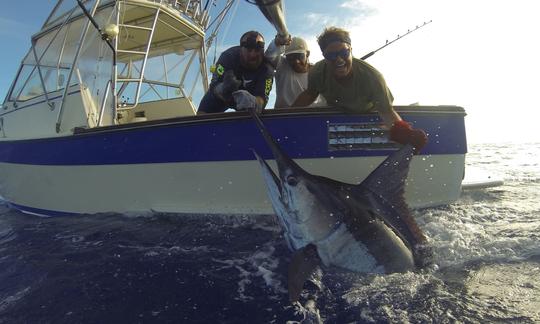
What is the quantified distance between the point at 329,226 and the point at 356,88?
1.57 m

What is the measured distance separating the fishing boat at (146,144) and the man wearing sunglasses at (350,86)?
15 cm

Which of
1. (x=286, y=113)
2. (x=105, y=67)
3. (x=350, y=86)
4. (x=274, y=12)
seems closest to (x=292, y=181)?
(x=274, y=12)

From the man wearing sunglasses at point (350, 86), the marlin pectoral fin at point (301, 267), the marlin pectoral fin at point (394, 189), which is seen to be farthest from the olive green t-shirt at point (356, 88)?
the marlin pectoral fin at point (301, 267)

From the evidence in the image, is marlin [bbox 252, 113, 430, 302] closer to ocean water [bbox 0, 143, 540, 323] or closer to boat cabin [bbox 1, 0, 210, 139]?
ocean water [bbox 0, 143, 540, 323]

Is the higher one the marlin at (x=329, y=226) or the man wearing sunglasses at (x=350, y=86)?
the man wearing sunglasses at (x=350, y=86)

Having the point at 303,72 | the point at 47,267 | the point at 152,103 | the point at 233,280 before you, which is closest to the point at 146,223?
the point at 47,267

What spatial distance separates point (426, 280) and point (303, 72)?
110 inches

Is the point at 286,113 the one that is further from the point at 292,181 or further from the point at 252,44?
the point at 292,181

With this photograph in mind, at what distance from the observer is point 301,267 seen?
211 cm

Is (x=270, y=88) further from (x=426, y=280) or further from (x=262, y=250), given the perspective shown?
(x=426, y=280)

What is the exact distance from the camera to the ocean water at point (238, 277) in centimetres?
203

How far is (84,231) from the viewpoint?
3.82 meters

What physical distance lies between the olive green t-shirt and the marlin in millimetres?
1167

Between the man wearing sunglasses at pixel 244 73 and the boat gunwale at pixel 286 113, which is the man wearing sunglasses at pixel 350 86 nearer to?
the boat gunwale at pixel 286 113
